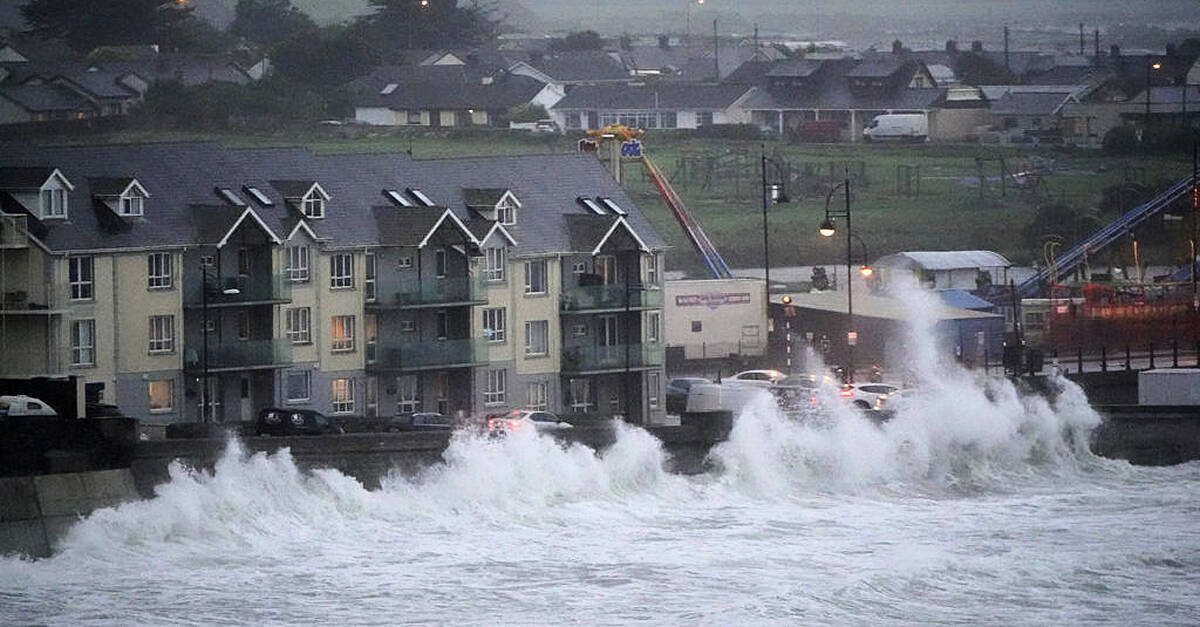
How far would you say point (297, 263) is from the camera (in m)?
47.9

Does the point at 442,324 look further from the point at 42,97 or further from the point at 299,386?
the point at 42,97

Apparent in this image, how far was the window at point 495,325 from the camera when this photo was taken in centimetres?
4972

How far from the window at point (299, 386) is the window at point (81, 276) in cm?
412

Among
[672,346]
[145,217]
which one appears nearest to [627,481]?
[145,217]

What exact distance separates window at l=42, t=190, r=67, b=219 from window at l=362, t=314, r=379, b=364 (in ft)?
20.0

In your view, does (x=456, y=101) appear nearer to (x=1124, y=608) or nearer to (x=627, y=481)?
(x=627, y=481)

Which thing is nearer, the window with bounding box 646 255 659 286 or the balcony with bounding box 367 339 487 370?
the balcony with bounding box 367 339 487 370

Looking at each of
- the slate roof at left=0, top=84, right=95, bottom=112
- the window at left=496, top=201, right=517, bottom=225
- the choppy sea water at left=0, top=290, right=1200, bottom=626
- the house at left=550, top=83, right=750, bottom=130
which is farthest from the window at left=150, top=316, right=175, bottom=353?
the house at left=550, top=83, right=750, bottom=130

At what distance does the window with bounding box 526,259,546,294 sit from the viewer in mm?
50594

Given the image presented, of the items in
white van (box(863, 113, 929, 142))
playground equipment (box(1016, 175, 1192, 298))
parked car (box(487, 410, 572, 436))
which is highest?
white van (box(863, 113, 929, 142))

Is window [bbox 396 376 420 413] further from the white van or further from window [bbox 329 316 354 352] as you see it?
the white van

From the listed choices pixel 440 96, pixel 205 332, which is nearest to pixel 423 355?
pixel 205 332

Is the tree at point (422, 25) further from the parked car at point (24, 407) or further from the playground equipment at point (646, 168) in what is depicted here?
the parked car at point (24, 407)

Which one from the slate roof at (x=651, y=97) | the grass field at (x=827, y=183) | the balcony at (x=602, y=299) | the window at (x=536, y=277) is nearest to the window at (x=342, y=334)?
the window at (x=536, y=277)
